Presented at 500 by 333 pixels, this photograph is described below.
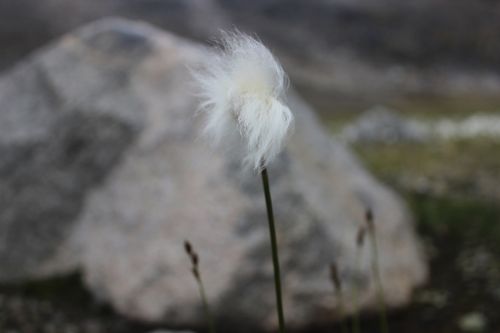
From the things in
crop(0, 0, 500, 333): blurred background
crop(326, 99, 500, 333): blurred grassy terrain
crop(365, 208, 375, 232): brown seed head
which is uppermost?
crop(0, 0, 500, 333): blurred background

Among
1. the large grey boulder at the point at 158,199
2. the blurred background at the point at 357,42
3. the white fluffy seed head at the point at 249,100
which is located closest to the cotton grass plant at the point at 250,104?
the white fluffy seed head at the point at 249,100

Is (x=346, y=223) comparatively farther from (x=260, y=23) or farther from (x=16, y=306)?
(x=260, y=23)

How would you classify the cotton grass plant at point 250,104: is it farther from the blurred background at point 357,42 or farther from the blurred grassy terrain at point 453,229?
the blurred background at point 357,42

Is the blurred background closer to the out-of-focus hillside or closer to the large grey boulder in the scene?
the out-of-focus hillside

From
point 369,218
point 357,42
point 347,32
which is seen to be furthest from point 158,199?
point 347,32

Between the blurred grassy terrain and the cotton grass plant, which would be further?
the blurred grassy terrain

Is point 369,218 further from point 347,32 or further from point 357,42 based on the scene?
point 347,32

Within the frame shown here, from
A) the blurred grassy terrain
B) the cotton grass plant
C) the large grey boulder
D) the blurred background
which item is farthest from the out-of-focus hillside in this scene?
the cotton grass plant
